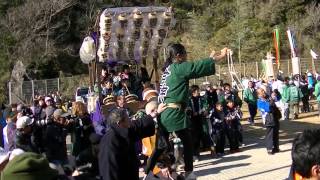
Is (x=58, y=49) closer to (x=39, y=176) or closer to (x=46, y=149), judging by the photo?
(x=46, y=149)

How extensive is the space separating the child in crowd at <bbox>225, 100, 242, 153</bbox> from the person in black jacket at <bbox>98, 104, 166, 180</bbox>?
7.81 meters

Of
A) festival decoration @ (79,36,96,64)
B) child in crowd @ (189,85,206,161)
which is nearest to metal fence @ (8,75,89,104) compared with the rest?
festival decoration @ (79,36,96,64)

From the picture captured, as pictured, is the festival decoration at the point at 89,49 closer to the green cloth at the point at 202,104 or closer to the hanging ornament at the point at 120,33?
the hanging ornament at the point at 120,33

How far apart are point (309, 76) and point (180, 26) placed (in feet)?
81.8

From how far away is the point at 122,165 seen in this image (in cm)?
500

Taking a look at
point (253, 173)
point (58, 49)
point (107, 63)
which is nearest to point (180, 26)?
point (58, 49)

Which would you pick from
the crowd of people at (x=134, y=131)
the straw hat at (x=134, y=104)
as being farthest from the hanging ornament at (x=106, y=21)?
the straw hat at (x=134, y=104)

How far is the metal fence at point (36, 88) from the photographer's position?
30641mm

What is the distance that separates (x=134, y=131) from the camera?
533 centimetres

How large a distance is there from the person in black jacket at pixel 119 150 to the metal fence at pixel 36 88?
24629 mm

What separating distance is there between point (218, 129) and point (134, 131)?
7.67 m

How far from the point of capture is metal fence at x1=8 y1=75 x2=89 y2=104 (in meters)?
30.6

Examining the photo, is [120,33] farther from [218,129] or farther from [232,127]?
[232,127]

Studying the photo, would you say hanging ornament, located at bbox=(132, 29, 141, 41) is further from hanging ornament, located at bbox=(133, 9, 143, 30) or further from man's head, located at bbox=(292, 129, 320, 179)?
man's head, located at bbox=(292, 129, 320, 179)
